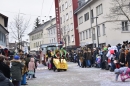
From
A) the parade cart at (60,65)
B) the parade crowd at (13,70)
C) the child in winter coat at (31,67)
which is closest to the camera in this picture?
the parade crowd at (13,70)

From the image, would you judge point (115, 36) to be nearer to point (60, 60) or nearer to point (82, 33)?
point (82, 33)

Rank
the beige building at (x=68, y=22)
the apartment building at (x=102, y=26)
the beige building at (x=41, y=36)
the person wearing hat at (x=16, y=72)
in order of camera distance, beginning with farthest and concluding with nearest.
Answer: the beige building at (x=41, y=36) → the beige building at (x=68, y=22) → the apartment building at (x=102, y=26) → the person wearing hat at (x=16, y=72)

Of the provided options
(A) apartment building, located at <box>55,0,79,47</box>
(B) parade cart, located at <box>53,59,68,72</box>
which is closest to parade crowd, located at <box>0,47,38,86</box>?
(B) parade cart, located at <box>53,59,68,72</box>

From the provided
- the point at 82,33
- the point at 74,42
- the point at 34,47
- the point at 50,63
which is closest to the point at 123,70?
the point at 50,63

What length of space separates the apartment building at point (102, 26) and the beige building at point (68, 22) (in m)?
7.41

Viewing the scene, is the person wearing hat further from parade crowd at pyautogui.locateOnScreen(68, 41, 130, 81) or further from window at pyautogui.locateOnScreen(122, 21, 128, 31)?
window at pyautogui.locateOnScreen(122, 21, 128, 31)

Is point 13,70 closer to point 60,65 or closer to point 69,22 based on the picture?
point 60,65

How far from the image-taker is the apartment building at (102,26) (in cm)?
4072

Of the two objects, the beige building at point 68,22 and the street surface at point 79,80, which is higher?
the beige building at point 68,22

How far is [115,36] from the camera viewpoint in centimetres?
4081

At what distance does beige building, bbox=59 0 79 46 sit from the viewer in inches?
2339

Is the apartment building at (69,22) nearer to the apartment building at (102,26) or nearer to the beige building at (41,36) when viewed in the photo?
the apartment building at (102,26)

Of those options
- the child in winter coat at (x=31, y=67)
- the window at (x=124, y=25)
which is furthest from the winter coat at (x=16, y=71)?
the window at (x=124, y=25)

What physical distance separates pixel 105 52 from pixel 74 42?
36.3m
